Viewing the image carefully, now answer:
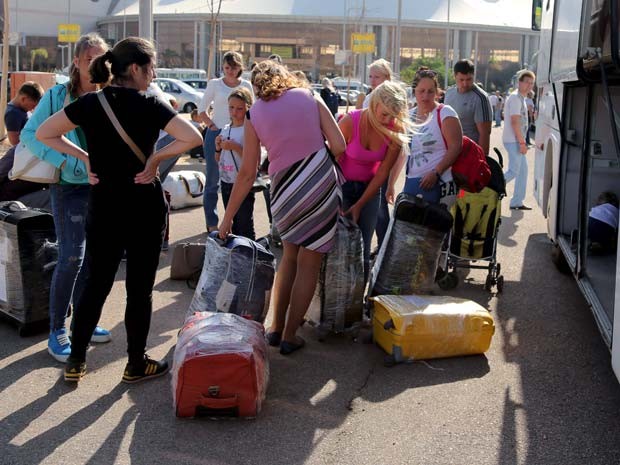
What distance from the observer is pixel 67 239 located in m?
5.46

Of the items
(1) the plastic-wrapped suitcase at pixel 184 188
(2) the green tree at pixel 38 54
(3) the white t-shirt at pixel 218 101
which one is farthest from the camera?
(2) the green tree at pixel 38 54

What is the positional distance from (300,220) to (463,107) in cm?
368

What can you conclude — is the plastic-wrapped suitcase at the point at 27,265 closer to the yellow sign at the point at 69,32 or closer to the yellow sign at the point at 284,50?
the yellow sign at the point at 69,32

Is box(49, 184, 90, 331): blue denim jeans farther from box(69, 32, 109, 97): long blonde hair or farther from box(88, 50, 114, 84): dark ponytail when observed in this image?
box(88, 50, 114, 84): dark ponytail

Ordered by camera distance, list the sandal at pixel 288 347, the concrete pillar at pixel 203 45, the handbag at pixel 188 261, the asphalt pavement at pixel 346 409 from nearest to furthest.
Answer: the asphalt pavement at pixel 346 409 < the sandal at pixel 288 347 < the handbag at pixel 188 261 < the concrete pillar at pixel 203 45

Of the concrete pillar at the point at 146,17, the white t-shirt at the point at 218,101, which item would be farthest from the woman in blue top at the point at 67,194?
the concrete pillar at the point at 146,17

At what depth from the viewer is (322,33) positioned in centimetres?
10300

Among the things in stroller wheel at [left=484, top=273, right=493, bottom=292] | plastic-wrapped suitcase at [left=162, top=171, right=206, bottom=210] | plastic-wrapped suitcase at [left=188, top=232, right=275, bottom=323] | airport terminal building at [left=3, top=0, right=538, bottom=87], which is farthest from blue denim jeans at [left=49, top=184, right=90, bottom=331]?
airport terminal building at [left=3, top=0, right=538, bottom=87]

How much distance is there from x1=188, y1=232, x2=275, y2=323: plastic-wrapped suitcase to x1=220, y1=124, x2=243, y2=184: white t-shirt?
2313 mm

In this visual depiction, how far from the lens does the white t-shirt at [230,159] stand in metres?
7.85

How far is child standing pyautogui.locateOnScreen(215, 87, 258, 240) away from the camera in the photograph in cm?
Answer: 763

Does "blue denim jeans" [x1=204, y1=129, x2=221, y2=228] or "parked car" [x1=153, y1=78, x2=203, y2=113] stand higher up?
"parked car" [x1=153, y1=78, x2=203, y2=113]

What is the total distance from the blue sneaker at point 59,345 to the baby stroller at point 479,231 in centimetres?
333

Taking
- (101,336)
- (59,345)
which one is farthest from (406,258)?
(59,345)
